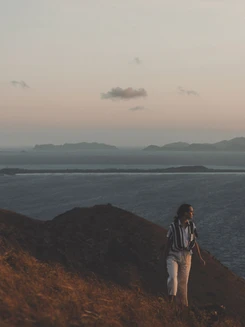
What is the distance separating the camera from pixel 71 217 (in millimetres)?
27469

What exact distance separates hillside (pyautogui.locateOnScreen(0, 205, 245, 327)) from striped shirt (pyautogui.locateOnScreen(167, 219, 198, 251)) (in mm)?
7414

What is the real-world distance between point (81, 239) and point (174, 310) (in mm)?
15382

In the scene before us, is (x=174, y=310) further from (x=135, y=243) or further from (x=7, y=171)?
(x=7, y=171)

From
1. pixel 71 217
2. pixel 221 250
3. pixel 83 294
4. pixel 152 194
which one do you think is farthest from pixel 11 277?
pixel 152 194

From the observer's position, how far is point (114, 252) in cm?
2177

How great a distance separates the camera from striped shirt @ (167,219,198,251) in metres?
9.01

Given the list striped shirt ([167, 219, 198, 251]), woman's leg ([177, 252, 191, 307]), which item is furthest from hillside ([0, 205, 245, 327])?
striped shirt ([167, 219, 198, 251])

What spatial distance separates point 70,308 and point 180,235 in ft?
10.4

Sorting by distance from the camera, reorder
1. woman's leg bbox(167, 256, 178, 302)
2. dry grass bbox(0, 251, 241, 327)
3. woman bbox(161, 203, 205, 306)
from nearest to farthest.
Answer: dry grass bbox(0, 251, 241, 327) → woman bbox(161, 203, 205, 306) → woman's leg bbox(167, 256, 178, 302)

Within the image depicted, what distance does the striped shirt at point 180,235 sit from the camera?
901cm

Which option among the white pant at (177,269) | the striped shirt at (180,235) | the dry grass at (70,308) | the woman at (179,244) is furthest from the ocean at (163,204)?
the dry grass at (70,308)

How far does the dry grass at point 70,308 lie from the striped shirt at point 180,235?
1.30 metres

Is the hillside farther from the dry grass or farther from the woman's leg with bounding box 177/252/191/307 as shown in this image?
the dry grass

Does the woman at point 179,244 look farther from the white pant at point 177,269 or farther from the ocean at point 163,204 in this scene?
the ocean at point 163,204
